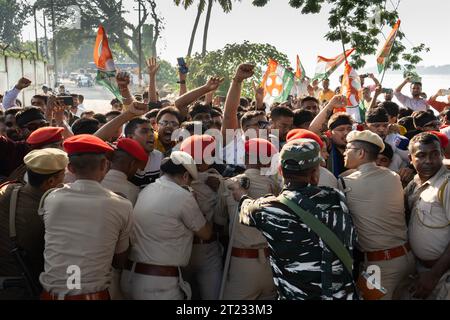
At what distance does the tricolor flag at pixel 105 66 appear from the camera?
6.11 metres

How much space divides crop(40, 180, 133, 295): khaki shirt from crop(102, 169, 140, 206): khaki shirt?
0.60 meters

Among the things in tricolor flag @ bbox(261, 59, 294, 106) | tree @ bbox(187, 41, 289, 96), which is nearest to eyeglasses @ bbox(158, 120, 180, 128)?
tricolor flag @ bbox(261, 59, 294, 106)

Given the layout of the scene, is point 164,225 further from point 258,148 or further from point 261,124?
point 261,124

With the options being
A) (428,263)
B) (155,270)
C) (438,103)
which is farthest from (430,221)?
(438,103)

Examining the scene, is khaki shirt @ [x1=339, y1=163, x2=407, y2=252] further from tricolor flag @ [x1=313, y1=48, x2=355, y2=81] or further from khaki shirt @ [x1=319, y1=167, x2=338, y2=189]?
tricolor flag @ [x1=313, y1=48, x2=355, y2=81]

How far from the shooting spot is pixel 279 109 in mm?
5367

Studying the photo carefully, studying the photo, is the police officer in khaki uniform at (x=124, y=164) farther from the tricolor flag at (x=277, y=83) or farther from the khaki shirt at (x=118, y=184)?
the tricolor flag at (x=277, y=83)

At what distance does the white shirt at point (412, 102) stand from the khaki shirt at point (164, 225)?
27.3 feet

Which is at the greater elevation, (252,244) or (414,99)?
(414,99)

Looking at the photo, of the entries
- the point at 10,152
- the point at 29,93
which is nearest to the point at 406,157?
the point at 10,152

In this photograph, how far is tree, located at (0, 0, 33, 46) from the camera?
198 feet

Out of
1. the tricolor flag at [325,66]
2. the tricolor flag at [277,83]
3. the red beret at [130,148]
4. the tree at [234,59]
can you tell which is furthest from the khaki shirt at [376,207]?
the tree at [234,59]

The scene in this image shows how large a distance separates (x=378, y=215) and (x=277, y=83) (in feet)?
19.7

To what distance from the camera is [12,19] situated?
207 ft
